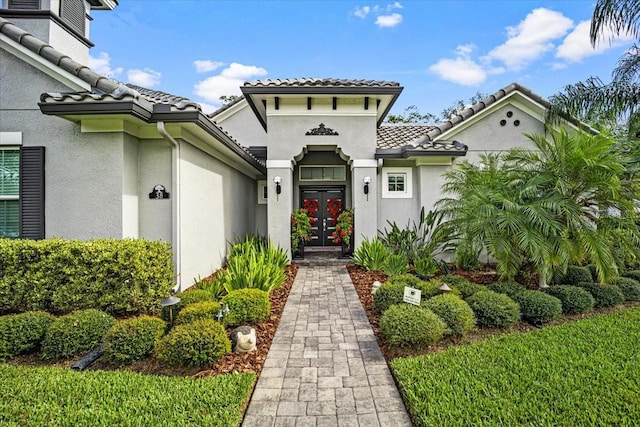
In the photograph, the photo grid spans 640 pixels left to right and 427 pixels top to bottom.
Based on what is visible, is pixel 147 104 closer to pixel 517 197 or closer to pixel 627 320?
pixel 517 197

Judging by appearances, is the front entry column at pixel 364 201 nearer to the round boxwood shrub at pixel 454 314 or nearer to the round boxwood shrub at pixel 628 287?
the round boxwood shrub at pixel 454 314

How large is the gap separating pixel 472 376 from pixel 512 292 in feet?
10.5

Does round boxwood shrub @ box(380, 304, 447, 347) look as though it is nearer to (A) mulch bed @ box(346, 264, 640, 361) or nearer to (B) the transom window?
(A) mulch bed @ box(346, 264, 640, 361)

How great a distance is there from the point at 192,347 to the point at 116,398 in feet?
2.79

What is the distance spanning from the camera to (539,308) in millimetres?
5645

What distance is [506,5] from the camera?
499 inches

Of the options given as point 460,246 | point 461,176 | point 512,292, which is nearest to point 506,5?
point 461,176

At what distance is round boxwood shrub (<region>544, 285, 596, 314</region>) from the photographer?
609 centimetres

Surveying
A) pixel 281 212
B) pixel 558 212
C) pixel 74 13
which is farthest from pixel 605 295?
pixel 74 13

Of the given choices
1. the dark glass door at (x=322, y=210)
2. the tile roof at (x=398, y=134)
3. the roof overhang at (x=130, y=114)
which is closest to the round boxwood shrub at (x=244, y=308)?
the roof overhang at (x=130, y=114)

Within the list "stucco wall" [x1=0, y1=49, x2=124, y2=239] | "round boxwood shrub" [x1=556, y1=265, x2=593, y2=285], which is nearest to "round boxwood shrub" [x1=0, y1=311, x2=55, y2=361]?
"stucco wall" [x1=0, y1=49, x2=124, y2=239]

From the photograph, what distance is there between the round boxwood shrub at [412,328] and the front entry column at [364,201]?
610 cm

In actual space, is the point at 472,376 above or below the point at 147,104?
below

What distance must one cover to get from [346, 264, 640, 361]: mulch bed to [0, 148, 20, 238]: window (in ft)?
22.3
